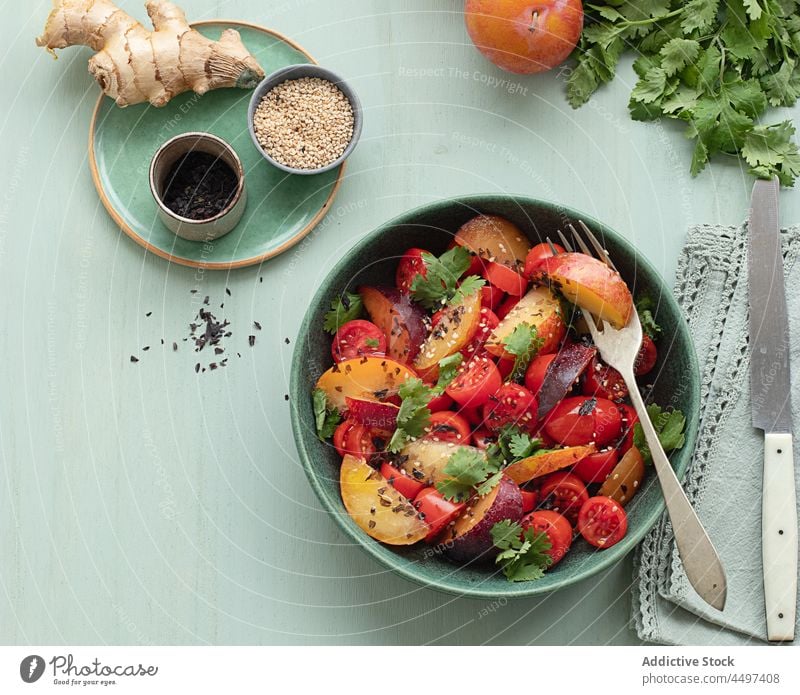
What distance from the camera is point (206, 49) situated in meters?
1.82

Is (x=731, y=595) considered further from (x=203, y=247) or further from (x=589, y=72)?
(x=203, y=247)

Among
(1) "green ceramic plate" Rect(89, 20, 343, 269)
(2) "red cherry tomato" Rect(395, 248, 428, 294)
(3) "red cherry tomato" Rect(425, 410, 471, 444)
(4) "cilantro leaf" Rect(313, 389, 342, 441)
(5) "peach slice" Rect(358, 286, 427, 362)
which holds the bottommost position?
(3) "red cherry tomato" Rect(425, 410, 471, 444)

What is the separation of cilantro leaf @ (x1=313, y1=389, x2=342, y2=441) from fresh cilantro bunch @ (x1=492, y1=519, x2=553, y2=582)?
33cm

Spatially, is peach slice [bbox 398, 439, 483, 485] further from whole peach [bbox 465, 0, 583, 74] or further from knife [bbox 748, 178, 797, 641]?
whole peach [bbox 465, 0, 583, 74]

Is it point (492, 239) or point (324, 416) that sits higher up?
point (492, 239)

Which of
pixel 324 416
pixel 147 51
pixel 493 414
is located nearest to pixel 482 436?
pixel 493 414

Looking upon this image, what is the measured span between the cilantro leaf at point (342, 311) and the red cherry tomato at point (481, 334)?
0.21 meters

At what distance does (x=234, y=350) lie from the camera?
6.15 ft

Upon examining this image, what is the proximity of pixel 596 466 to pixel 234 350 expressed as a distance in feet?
2.40

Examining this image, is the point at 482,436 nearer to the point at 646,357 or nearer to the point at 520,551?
the point at 520,551

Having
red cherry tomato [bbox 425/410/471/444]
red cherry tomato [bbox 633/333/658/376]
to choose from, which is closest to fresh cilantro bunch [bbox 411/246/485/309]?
red cherry tomato [bbox 425/410/471/444]

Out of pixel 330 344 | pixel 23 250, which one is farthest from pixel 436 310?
pixel 23 250

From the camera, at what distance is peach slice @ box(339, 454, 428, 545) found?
160 cm

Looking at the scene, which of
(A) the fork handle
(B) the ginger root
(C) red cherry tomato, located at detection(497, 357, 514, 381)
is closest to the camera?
(A) the fork handle
